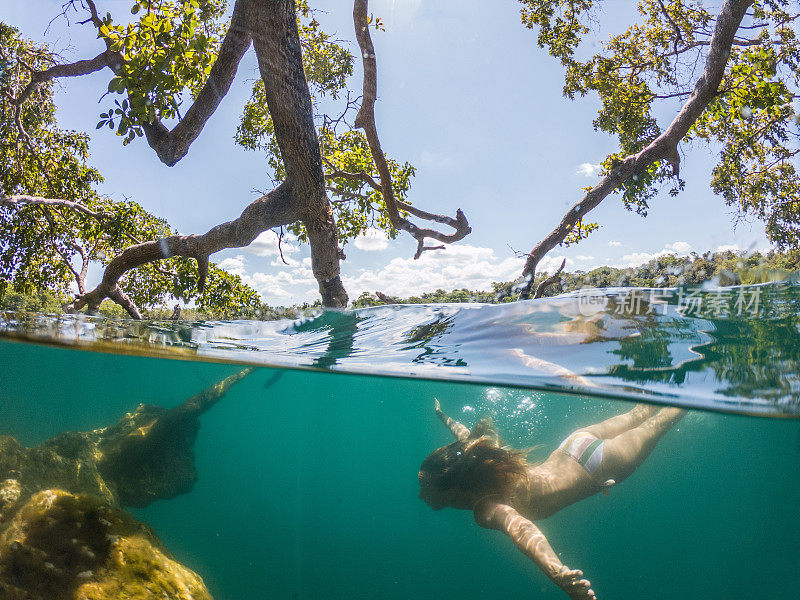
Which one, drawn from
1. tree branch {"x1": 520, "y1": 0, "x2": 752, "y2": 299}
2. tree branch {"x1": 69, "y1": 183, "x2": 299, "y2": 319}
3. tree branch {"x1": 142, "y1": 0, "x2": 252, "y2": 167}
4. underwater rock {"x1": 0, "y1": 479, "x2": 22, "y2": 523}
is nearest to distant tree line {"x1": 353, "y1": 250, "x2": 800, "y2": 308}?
tree branch {"x1": 520, "y1": 0, "x2": 752, "y2": 299}

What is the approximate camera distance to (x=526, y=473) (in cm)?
480

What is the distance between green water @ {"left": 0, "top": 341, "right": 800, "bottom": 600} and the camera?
5.14 meters

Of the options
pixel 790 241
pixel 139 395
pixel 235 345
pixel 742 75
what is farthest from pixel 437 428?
pixel 790 241

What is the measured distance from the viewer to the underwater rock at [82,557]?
3.42m

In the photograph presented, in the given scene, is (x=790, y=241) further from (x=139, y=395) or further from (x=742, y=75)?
(x=139, y=395)

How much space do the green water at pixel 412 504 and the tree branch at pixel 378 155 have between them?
10.6ft

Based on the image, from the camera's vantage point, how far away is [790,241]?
10023mm

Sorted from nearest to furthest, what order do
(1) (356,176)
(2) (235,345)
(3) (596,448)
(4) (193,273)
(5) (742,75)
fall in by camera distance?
Answer: (3) (596,448) → (2) (235,345) → (5) (742,75) → (1) (356,176) → (4) (193,273)

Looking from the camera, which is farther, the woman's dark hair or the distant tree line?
the distant tree line

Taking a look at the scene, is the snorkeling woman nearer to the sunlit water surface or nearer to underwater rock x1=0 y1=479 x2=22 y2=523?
the sunlit water surface

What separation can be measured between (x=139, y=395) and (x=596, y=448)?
6.07 m

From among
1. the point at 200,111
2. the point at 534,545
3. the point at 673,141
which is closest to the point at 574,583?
the point at 534,545

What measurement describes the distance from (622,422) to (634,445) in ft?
0.92

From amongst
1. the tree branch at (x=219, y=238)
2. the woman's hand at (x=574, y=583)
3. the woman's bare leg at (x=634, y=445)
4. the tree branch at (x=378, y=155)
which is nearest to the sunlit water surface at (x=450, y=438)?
the woman's bare leg at (x=634, y=445)
